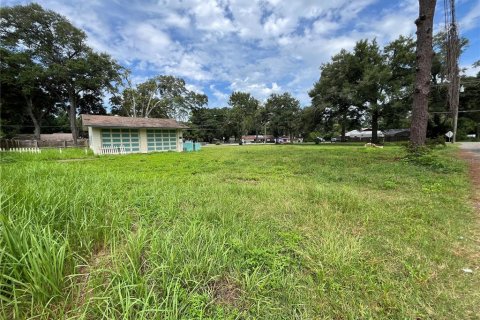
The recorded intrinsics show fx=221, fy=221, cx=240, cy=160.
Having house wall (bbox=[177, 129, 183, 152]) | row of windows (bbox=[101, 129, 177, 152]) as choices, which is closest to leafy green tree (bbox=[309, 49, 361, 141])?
house wall (bbox=[177, 129, 183, 152])

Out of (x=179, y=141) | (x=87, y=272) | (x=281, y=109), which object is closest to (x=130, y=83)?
(x=179, y=141)

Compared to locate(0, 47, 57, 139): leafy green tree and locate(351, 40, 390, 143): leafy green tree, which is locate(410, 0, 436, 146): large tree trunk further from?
locate(0, 47, 57, 139): leafy green tree

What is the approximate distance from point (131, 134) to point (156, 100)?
24911 millimetres

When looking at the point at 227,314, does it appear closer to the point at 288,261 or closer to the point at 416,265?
the point at 288,261

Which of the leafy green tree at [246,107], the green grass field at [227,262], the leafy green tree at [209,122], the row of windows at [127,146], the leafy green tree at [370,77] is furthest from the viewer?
the leafy green tree at [246,107]

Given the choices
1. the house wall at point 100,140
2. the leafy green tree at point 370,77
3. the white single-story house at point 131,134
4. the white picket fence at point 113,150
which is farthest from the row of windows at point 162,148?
the leafy green tree at point 370,77

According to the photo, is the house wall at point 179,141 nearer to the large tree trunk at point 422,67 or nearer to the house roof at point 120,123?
the house roof at point 120,123

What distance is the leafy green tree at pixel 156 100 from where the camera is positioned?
39.6 metres

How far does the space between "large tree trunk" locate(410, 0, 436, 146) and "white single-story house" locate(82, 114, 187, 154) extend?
64.3ft

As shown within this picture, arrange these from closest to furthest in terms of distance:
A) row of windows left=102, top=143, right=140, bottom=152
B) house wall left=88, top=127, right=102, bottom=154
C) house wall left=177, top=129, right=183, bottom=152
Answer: house wall left=88, top=127, right=102, bottom=154 → row of windows left=102, top=143, right=140, bottom=152 → house wall left=177, top=129, right=183, bottom=152

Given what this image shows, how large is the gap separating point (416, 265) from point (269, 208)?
1887 mm

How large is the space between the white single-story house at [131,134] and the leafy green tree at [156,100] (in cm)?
1899

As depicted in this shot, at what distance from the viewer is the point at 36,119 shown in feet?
119

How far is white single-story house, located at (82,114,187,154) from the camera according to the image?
1780 centimetres
